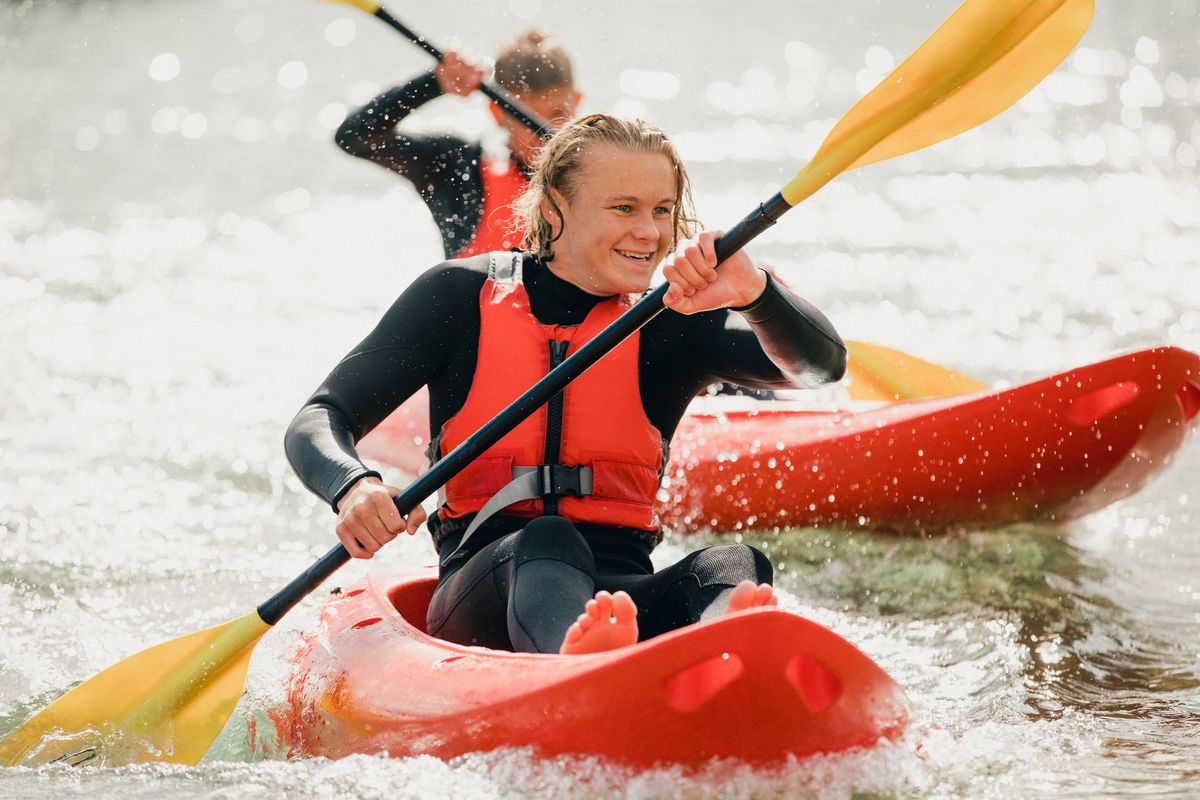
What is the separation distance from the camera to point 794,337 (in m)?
2.55

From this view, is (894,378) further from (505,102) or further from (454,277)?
(454,277)

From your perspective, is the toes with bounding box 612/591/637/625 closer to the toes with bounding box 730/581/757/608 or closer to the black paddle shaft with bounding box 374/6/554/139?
the toes with bounding box 730/581/757/608

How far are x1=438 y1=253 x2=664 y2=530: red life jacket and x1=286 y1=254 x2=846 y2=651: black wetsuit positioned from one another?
3 centimetres

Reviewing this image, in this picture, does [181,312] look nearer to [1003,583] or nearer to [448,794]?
[1003,583]

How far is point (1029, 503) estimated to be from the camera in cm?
442

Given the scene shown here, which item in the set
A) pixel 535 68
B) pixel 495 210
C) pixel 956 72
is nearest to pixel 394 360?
pixel 956 72

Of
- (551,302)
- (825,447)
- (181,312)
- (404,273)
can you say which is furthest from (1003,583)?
(404,273)

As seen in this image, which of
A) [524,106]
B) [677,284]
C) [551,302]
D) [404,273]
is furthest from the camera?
[404,273]

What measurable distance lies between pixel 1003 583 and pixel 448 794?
2.36 m

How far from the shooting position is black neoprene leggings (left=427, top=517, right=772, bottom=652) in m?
2.37

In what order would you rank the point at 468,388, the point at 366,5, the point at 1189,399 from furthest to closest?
1. the point at 366,5
2. the point at 1189,399
3. the point at 468,388

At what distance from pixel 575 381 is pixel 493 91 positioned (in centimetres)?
245

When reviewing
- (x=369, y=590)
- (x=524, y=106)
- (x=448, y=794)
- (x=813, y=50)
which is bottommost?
(x=448, y=794)

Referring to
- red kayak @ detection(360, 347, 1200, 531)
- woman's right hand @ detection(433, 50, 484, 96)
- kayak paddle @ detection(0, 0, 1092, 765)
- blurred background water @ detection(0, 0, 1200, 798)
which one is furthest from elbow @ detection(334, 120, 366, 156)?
kayak paddle @ detection(0, 0, 1092, 765)
